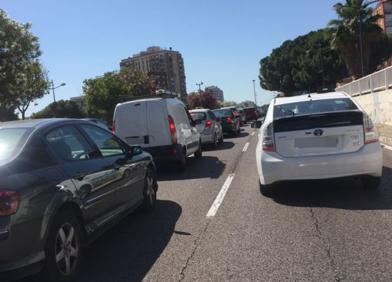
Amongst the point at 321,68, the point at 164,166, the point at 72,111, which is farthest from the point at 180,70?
the point at 164,166

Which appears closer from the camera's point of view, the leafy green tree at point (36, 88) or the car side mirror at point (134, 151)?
the car side mirror at point (134, 151)

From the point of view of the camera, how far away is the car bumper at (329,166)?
319 inches

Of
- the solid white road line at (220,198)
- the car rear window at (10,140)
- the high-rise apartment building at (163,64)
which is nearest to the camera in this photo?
the car rear window at (10,140)

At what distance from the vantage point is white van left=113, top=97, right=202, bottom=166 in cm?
1307

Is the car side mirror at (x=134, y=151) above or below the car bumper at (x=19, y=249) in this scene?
above

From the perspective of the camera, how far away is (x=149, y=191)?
8430 millimetres

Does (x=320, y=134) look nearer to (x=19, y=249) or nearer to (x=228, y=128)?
(x=19, y=249)

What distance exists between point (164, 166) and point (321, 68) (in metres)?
68.8

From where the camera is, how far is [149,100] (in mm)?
13305

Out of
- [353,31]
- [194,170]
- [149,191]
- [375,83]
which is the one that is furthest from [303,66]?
Result: [149,191]

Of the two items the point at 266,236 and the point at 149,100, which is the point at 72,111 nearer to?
the point at 149,100

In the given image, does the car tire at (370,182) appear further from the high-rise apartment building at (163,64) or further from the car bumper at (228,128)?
the high-rise apartment building at (163,64)

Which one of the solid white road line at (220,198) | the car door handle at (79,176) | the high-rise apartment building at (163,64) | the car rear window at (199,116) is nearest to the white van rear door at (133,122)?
the solid white road line at (220,198)

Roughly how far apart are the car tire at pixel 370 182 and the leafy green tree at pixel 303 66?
57994 millimetres
